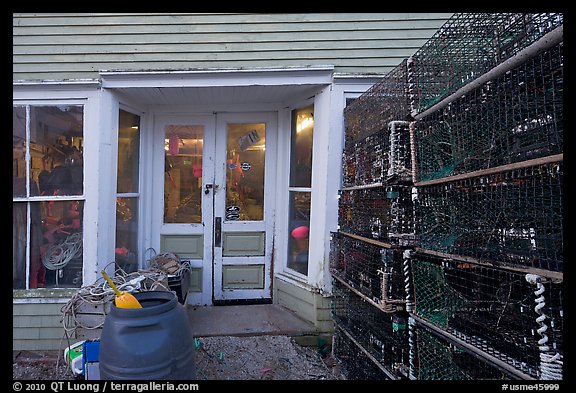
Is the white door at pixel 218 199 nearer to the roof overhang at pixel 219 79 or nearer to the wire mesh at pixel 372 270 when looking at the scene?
the roof overhang at pixel 219 79

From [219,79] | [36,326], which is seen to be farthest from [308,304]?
[36,326]

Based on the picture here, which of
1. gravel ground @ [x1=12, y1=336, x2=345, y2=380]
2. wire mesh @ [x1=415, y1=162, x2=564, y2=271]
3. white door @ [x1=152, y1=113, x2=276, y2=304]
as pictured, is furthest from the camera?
white door @ [x1=152, y1=113, x2=276, y2=304]

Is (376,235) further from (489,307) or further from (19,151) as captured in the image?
(19,151)

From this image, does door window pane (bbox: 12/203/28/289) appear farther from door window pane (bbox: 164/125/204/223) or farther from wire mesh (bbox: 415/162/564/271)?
wire mesh (bbox: 415/162/564/271)

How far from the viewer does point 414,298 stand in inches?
86.3

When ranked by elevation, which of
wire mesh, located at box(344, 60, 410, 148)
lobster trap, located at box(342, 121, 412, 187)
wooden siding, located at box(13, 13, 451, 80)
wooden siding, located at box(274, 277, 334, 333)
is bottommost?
wooden siding, located at box(274, 277, 334, 333)

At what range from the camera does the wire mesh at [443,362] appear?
1681 millimetres

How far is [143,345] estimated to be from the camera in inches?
81.3

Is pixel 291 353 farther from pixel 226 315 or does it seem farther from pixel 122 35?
pixel 122 35

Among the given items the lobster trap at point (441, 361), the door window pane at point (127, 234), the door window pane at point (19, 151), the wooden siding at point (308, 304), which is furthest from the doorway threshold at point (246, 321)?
the door window pane at point (19, 151)

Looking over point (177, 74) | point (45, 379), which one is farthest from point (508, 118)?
point (45, 379)

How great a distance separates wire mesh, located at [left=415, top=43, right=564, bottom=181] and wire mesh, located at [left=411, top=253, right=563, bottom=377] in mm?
563

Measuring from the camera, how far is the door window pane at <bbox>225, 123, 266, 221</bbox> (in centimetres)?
419

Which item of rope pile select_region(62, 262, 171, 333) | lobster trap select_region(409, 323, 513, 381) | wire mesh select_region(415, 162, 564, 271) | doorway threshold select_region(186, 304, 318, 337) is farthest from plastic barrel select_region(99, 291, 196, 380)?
wire mesh select_region(415, 162, 564, 271)
